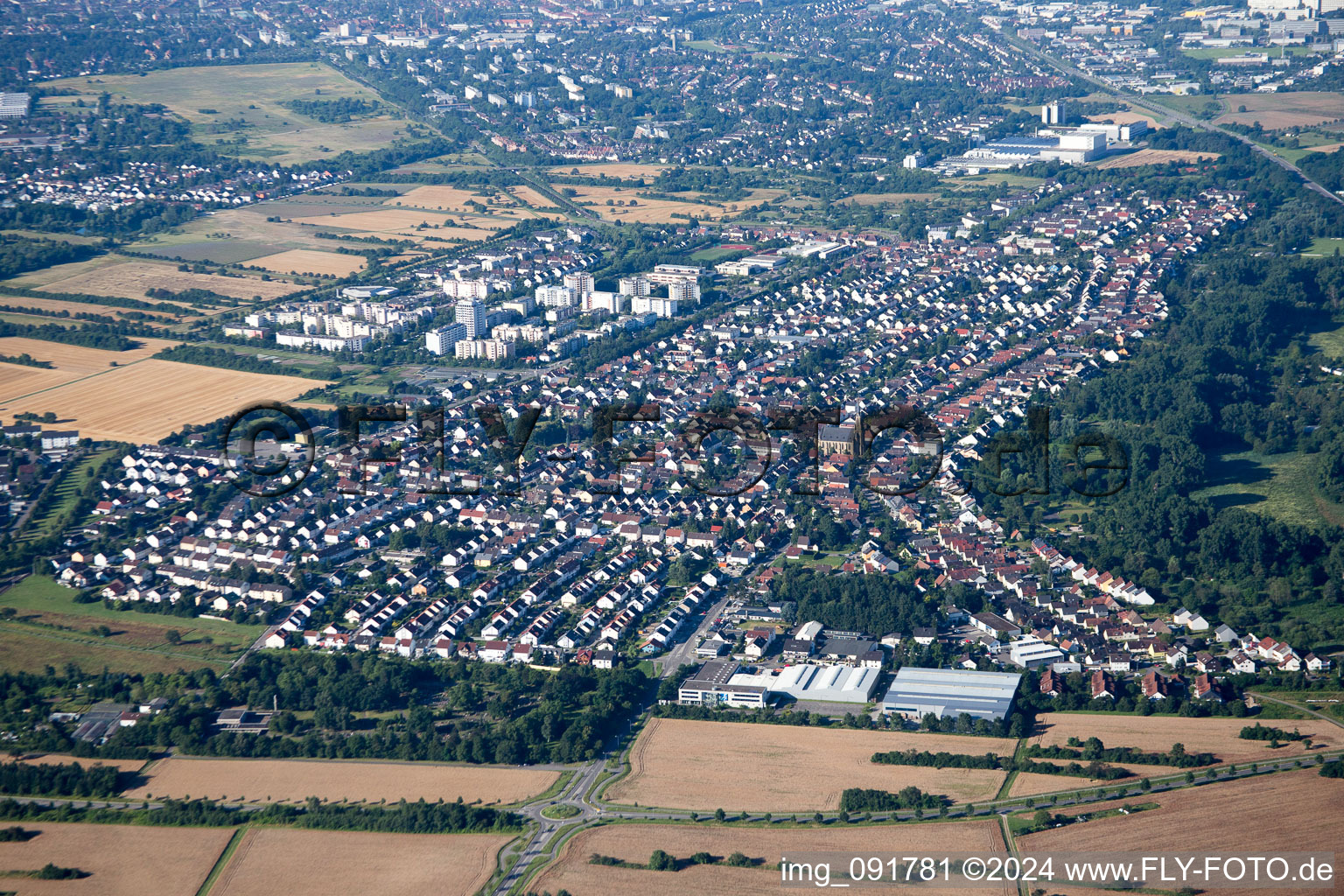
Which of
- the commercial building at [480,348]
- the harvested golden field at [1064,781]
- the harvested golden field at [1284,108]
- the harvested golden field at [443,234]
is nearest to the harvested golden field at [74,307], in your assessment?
the commercial building at [480,348]

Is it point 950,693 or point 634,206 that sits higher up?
point 634,206

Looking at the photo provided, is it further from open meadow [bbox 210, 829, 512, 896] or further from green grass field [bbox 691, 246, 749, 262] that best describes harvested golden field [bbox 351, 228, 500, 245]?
open meadow [bbox 210, 829, 512, 896]

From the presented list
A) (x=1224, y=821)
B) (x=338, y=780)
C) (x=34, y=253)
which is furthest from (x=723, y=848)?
(x=34, y=253)

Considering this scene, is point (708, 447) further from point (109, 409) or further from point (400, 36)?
point (400, 36)

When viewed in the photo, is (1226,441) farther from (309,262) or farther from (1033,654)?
(309,262)

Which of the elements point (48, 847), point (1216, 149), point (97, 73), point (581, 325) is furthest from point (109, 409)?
point (97, 73)

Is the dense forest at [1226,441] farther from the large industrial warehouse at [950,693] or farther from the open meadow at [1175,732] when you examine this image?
the large industrial warehouse at [950,693]

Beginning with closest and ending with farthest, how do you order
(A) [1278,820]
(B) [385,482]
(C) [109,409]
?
(A) [1278,820] → (B) [385,482] → (C) [109,409]
